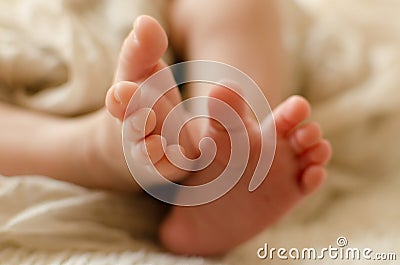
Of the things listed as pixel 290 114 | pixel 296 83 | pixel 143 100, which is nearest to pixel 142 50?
pixel 143 100

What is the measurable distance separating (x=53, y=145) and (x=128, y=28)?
17 centimetres

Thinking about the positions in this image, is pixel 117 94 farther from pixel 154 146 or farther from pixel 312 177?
pixel 312 177

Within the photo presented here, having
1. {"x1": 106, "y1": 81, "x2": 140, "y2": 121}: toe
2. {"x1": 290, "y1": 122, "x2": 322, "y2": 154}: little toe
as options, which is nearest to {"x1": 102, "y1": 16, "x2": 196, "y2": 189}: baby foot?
{"x1": 106, "y1": 81, "x2": 140, "y2": 121}: toe

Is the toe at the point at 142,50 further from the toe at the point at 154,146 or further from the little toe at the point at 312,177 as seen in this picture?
the little toe at the point at 312,177

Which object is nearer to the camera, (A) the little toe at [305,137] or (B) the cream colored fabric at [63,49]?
(A) the little toe at [305,137]

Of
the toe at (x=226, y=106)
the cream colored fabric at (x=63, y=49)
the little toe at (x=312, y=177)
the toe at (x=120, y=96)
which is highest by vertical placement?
the cream colored fabric at (x=63, y=49)

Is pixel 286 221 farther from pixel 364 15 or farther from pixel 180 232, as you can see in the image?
pixel 364 15

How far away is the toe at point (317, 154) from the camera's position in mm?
624

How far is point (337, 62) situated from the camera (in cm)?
85

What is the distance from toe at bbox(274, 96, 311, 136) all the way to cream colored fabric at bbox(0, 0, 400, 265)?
140mm

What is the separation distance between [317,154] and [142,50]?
20cm

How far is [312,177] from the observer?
2.04ft

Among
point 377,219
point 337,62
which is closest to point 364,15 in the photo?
point 337,62

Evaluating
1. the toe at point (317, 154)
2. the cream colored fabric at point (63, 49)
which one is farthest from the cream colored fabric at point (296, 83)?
the toe at point (317, 154)
